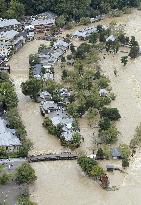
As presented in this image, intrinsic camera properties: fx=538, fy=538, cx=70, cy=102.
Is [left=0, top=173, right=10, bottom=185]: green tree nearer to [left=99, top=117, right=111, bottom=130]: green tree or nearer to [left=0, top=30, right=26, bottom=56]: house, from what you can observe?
[left=99, top=117, right=111, bottom=130]: green tree

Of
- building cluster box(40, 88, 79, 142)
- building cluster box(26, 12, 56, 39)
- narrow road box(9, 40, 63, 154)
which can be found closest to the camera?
narrow road box(9, 40, 63, 154)

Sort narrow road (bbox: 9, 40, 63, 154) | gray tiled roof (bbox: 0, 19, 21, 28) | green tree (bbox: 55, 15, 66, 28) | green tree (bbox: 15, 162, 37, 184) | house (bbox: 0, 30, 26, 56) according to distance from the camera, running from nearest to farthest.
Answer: green tree (bbox: 15, 162, 37, 184) → narrow road (bbox: 9, 40, 63, 154) → house (bbox: 0, 30, 26, 56) → gray tiled roof (bbox: 0, 19, 21, 28) → green tree (bbox: 55, 15, 66, 28)

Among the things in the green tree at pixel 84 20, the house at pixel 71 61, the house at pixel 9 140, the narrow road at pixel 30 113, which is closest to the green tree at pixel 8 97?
the narrow road at pixel 30 113

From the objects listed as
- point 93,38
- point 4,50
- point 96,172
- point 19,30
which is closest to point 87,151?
point 96,172

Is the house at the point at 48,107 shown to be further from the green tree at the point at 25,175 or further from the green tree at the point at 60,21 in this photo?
the green tree at the point at 60,21

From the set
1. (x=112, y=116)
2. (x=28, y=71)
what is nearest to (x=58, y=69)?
(x=28, y=71)

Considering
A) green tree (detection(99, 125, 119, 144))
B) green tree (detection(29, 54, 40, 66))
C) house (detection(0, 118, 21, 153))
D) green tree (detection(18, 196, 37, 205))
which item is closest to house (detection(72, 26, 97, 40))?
green tree (detection(29, 54, 40, 66))
